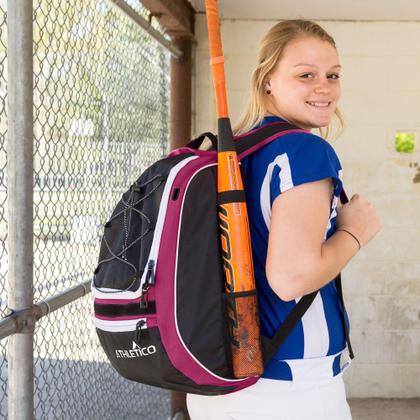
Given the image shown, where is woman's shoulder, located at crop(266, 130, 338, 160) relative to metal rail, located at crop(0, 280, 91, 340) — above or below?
above

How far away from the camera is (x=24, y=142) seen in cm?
149

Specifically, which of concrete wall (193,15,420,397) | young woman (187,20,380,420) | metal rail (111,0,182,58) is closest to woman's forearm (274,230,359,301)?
young woman (187,20,380,420)

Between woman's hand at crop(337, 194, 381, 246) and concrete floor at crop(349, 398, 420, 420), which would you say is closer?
woman's hand at crop(337, 194, 381, 246)

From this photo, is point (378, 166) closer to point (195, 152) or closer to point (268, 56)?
point (268, 56)

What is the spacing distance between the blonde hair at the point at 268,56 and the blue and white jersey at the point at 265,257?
0.16 m

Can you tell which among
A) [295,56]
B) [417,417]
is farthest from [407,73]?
[295,56]

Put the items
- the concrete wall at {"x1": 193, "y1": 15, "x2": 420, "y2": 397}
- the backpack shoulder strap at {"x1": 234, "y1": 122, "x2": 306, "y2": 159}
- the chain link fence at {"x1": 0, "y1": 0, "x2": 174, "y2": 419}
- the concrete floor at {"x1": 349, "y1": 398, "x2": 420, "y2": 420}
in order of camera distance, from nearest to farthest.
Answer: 1. the backpack shoulder strap at {"x1": 234, "y1": 122, "x2": 306, "y2": 159}
2. the chain link fence at {"x1": 0, "y1": 0, "x2": 174, "y2": 419}
3. the concrete floor at {"x1": 349, "y1": 398, "x2": 420, "y2": 420}
4. the concrete wall at {"x1": 193, "y1": 15, "x2": 420, "y2": 397}

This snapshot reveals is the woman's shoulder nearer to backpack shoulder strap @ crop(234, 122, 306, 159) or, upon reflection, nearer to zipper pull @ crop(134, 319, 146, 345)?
backpack shoulder strap @ crop(234, 122, 306, 159)

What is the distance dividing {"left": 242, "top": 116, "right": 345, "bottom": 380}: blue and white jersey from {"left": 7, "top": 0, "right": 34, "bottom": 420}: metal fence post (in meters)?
0.51

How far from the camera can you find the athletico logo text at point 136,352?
130cm

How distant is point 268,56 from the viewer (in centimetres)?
151

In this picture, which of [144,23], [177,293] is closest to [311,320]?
[177,293]

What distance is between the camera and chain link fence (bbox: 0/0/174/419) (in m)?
2.34

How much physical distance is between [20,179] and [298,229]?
25.9 inches
